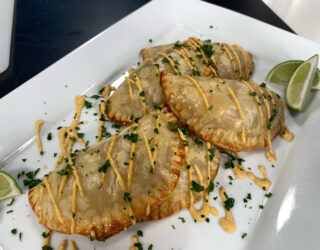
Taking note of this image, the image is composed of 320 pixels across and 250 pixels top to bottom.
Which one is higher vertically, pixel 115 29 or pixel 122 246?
pixel 115 29

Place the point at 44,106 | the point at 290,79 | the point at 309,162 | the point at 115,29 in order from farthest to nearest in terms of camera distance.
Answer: the point at 115,29 → the point at 290,79 → the point at 44,106 → the point at 309,162

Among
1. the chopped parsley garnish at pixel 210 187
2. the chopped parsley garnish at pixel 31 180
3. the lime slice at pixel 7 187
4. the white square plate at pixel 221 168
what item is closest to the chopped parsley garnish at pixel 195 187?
the chopped parsley garnish at pixel 210 187

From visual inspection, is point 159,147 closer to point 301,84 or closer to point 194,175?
point 194,175

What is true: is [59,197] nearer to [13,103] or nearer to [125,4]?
[13,103]

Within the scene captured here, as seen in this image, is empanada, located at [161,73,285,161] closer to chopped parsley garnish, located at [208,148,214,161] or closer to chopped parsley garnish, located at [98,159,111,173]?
chopped parsley garnish, located at [208,148,214,161]

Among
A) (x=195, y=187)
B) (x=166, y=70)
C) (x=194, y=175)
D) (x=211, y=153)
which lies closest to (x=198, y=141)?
(x=211, y=153)

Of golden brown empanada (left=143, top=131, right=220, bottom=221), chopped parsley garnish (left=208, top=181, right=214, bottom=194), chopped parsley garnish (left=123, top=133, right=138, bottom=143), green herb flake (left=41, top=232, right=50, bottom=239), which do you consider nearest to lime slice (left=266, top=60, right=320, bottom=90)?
golden brown empanada (left=143, top=131, right=220, bottom=221)

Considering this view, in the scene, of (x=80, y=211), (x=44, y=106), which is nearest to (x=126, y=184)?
(x=80, y=211)
